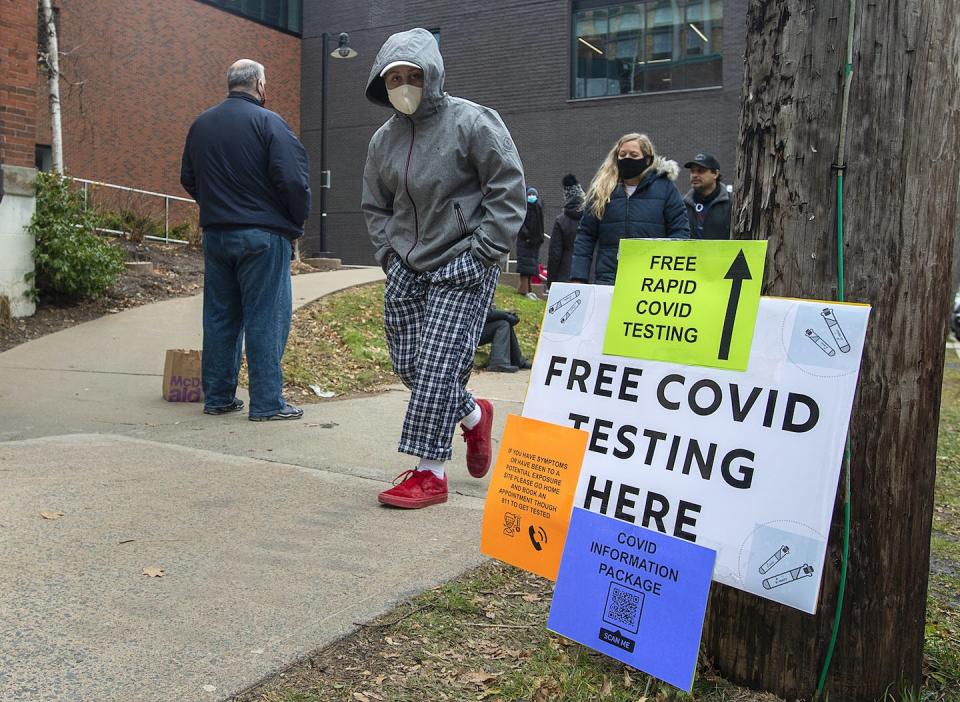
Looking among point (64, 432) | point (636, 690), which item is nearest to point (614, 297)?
point (636, 690)

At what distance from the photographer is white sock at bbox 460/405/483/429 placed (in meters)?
4.17

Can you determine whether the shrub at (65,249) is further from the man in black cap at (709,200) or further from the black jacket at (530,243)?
the black jacket at (530,243)

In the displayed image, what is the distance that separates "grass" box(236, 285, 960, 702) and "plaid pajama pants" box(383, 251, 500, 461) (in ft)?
2.59

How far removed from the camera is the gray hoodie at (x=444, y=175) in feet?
12.7

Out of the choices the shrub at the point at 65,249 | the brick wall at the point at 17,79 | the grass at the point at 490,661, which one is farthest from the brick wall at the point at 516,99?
the grass at the point at 490,661

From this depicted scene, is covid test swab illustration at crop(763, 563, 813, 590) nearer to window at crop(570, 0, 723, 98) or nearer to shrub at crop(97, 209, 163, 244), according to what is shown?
shrub at crop(97, 209, 163, 244)

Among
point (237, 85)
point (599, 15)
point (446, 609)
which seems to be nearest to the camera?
point (446, 609)

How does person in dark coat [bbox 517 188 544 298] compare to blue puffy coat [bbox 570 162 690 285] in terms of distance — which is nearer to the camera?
blue puffy coat [bbox 570 162 690 285]

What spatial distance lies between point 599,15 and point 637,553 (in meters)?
23.3

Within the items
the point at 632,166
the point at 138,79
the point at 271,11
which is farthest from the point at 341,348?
the point at 271,11

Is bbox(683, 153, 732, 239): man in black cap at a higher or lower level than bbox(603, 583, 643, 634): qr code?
higher

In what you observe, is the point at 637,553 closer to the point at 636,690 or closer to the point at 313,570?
the point at 636,690

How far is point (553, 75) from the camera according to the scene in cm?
2409

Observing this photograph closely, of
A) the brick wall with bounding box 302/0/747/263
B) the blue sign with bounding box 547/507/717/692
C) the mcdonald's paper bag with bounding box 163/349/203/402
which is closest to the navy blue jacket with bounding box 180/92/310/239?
the mcdonald's paper bag with bounding box 163/349/203/402
